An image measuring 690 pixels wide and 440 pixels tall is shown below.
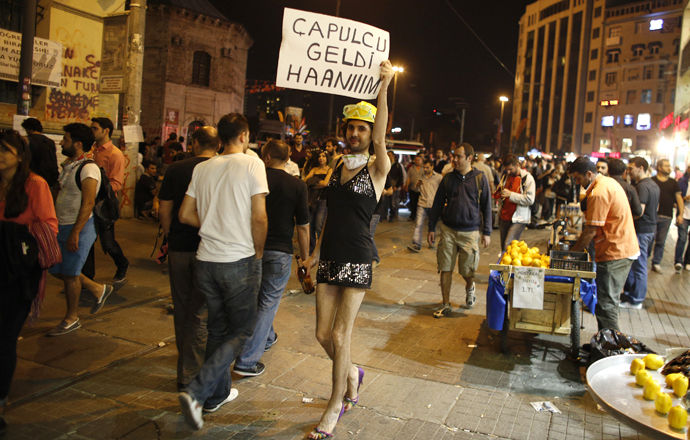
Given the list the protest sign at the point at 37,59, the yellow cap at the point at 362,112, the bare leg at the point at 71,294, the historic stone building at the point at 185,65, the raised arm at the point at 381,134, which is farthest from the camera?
the historic stone building at the point at 185,65

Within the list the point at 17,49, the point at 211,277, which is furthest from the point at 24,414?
the point at 17,49

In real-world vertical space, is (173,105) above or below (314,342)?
above

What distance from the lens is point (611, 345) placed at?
4.74 metres

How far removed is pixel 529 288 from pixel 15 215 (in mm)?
4417

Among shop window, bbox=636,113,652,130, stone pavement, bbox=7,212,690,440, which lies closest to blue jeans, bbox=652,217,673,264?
stone pavement, bbox=7,212,690,440

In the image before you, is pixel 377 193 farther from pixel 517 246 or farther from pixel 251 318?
pixel 517 246

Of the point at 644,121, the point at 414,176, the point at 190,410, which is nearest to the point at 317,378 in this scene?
the point at 190,410

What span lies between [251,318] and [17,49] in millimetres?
13360

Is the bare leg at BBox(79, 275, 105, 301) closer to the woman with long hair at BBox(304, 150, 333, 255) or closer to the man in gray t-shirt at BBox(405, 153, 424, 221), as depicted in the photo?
the woman with long hair at BBox(304, 150, 333, 255)

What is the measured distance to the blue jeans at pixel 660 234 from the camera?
1010cm

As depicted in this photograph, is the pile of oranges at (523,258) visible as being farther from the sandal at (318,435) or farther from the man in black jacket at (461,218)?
the sandal at (318,435)

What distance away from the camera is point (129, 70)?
11.4 metres

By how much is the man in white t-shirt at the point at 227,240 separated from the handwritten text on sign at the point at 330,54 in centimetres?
98

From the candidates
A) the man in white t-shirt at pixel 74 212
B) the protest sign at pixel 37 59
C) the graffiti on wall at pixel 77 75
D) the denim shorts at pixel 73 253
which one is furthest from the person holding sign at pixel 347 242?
the graffiti on wall at pixel 77 75
